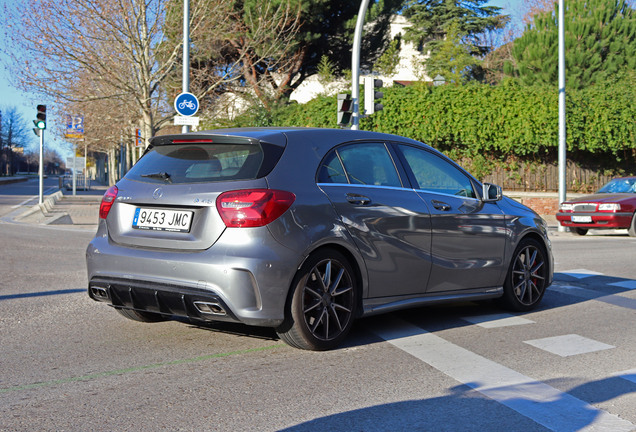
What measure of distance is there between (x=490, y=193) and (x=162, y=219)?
3.15 m

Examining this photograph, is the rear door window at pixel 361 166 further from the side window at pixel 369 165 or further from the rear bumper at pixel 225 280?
the rear bumper at pixel 225 280

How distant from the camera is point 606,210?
54.2 feet

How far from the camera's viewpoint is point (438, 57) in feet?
126

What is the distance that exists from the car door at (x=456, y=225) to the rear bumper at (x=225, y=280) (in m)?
1.65

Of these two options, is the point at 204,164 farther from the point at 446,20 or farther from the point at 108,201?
the point at 446,20

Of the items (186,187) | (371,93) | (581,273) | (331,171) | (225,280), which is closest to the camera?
(225,280)

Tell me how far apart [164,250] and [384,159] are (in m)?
1.98

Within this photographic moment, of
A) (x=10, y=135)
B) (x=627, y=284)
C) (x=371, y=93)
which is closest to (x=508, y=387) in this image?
(x=627, y=284)

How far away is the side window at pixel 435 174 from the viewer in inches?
240

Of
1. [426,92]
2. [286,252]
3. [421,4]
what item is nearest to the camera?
[286,252]

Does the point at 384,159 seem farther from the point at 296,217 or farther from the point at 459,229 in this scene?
the point at 296,217

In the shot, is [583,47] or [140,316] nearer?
[140,316]

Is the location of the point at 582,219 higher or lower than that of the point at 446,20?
lower

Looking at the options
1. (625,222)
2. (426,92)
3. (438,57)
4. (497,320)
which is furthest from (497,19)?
(497,320)
